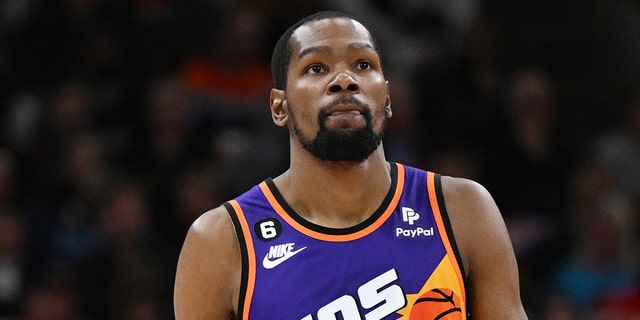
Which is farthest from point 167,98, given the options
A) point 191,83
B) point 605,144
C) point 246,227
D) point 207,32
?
point 246,227

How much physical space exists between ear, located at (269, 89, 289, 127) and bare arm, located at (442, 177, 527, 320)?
729mm

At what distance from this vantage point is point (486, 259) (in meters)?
4.31

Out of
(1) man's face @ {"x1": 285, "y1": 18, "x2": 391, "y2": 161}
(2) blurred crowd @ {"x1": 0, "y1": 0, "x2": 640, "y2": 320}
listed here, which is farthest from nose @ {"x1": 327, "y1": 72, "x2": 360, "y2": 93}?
(2) blurred crowd @ {"x1": 0, "y1": 0, "x2": 640, "y2": 320}

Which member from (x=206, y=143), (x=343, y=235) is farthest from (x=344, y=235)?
(x=206, y=143)

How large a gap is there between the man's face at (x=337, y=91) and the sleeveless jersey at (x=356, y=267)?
292mm

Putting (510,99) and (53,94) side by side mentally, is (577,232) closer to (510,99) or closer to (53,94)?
(510,99)

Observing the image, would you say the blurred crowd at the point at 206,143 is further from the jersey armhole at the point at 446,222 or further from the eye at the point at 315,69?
the eye at the point at 315,69

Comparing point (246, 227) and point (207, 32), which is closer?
point (246, 227)

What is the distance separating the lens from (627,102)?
11477 mm

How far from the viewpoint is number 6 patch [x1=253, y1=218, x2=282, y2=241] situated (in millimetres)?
4398

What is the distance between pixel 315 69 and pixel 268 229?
62 centimetres

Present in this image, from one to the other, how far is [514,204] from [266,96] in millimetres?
2335

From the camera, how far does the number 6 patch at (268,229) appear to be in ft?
14.4

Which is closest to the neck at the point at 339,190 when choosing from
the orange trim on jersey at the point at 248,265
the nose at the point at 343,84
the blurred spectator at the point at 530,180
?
the orange trim on jersey at the point at 248,265
